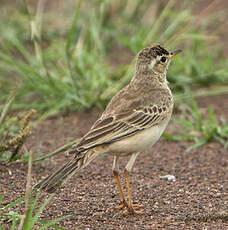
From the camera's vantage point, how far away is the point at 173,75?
27.8ft

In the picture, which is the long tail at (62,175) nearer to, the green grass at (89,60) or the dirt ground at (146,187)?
the dirt ground at (146,187)

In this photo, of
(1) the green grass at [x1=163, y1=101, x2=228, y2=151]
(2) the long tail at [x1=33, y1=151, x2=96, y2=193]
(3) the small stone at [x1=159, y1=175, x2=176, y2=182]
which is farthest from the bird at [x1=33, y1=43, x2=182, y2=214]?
(1) the green grass at [x1=163, y1=101, x2=228, y2=151]

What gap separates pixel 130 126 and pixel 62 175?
82 centimetres

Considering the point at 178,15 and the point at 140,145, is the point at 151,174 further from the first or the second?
the point at 178,15

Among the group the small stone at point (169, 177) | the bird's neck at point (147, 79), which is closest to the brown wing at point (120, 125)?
the bird's neck at point (147, 79)

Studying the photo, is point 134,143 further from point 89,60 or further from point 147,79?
point 89,60

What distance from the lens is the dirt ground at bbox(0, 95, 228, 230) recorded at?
4.68 meters

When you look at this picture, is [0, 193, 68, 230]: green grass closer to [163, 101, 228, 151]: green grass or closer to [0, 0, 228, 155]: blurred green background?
[0, 0, 228, 155]: blurred green background

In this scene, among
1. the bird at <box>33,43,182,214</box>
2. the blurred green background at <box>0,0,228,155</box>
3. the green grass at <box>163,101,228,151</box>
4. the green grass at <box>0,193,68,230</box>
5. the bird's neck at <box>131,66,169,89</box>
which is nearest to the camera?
the green grass at <box>0,193,68,230</box>

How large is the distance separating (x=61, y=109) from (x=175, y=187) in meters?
2.81

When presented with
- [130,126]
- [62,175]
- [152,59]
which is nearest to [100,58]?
[152,59]

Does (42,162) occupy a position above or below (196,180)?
above

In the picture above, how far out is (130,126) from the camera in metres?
4.89

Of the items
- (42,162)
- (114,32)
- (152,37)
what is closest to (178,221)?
(42,162)
